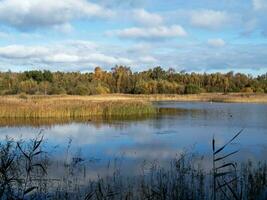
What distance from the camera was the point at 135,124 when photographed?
73.3 ft

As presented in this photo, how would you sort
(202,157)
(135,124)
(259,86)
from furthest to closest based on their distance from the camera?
(259,86) < (135,124) < (202,157)

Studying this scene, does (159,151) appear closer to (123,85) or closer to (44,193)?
(44,193)

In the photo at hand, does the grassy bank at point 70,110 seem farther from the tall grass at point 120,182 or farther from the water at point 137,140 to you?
the tall grass at point 120,182

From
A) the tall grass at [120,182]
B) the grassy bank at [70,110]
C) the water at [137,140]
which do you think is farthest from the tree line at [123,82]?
the tall grass at [120,182]

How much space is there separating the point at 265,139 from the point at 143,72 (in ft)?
260

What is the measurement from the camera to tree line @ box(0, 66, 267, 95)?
57.0 m

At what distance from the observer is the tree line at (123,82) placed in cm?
5703

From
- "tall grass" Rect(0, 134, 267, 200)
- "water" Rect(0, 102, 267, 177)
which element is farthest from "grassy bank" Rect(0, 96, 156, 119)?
"tall grass" Rect(0, 134, 267, 200)

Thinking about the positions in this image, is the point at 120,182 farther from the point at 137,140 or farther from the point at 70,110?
the point at 70,110

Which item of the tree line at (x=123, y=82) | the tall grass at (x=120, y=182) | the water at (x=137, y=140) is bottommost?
the water at (x=137, y=140)

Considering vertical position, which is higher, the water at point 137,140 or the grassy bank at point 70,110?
the grassy bank at point 70,110

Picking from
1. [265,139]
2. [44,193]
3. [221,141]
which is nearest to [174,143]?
[221,141]

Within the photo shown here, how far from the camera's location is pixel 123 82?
263ft

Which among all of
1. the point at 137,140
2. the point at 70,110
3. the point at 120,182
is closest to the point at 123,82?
the point at 70,110
